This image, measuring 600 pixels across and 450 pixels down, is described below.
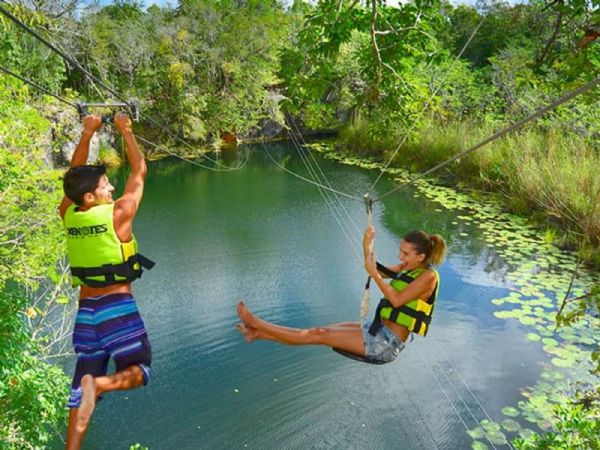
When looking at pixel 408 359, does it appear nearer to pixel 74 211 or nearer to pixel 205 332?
pixel 205 332

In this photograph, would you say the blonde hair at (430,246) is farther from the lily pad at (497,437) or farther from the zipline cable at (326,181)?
the zipline cable at (326,181)

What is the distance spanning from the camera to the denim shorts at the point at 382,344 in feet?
9.22

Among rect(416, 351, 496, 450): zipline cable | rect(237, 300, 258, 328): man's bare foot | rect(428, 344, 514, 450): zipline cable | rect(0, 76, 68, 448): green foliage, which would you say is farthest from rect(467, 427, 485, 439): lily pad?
rect(0, 76, 68, 448): green foliage

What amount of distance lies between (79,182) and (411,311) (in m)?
1.79

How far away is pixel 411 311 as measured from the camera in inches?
112

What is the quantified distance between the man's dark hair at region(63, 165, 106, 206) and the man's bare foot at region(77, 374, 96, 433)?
2.49 ft

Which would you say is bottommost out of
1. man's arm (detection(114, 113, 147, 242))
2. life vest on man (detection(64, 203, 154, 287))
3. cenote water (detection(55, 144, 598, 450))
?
cenote water (detection(55, 144, 598, 450))

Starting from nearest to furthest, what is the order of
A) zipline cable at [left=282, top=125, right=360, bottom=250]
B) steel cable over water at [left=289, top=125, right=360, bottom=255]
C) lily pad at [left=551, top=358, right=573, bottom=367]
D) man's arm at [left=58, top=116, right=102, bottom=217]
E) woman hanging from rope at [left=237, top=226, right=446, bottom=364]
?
man's arm at [left=58, top=116, right=102, bottom=217]
woman hanging from rope at [left=237, top=226, right=446, bottom=364]
lily pad at [left=551, top=358, right=573, bottom=367]
steel cable over water at [left=289, top=125, right=360, bottom=255]
zipline cable at [left=282, top=125, right=360, bottom=250]

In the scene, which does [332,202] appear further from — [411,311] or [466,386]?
[411,311]

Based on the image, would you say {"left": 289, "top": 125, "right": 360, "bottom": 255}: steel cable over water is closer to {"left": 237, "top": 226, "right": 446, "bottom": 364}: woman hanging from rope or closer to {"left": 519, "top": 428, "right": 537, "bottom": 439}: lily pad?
{"left": 519, "top": 428, "right": 537, "bottom": 439}: lily pad

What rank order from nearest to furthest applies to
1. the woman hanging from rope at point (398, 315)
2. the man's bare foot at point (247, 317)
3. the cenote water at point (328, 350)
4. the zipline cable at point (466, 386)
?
the woman hanging from rope at point (398, 315), the man's bare foot at point (247, 317), the cenote water at point (328, 350), the zipline cable at point (466, 386)

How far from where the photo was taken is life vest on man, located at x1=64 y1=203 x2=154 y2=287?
2254 mm

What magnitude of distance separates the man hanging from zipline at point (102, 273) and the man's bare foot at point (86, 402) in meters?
0.02

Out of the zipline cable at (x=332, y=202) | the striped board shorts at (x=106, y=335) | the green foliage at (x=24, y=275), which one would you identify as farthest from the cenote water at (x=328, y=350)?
the striped board shorts at (x=106, y=335)
